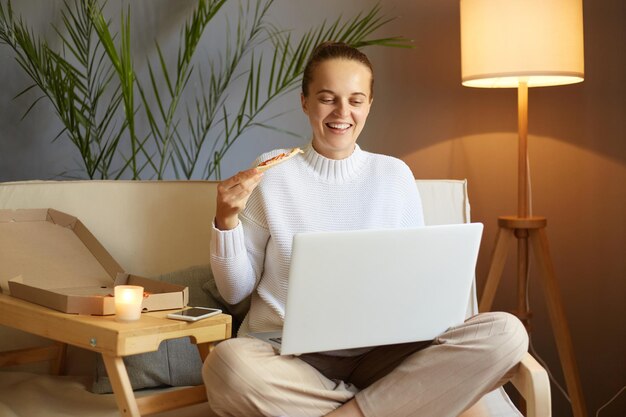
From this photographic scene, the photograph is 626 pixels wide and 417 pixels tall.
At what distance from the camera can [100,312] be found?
1614 millimetres

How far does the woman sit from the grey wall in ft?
3.24

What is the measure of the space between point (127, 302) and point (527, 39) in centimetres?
151

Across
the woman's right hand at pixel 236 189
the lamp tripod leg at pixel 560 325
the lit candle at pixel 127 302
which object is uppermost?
the woman's right hand at pixel 236 189

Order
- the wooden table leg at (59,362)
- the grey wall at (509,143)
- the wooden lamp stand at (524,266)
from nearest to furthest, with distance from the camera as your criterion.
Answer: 1. the wooden table leg at (59,362)
2. the wooden lamp stand at (524,266)
3. the grey wall at (509,143)

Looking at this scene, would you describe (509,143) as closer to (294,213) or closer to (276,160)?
(294,213)

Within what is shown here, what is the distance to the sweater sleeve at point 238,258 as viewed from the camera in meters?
1.86

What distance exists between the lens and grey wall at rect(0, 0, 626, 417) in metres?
2.92

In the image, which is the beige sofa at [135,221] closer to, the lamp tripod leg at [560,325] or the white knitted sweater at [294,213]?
the white knitted sweater at [294,213]

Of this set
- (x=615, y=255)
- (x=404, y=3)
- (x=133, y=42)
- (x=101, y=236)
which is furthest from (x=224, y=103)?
(x=615, y=255)

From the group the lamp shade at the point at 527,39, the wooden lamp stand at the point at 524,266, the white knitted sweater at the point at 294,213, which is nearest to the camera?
the white knitted sweater at the point at 294,213

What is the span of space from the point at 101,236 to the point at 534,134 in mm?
1633

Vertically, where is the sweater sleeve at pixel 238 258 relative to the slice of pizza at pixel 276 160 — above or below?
below

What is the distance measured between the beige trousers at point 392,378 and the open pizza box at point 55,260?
0.18 m

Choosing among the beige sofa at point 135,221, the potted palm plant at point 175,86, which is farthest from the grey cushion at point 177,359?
the potted palm plant at point 175,86
